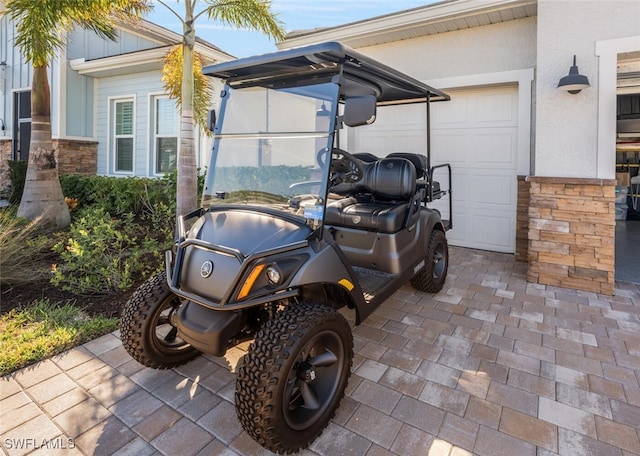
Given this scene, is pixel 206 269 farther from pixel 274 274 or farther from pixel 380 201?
pixel 380 201

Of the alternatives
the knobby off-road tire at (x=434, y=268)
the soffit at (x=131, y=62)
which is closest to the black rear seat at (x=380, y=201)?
the knobby off-road tire at (x=434, y=268)

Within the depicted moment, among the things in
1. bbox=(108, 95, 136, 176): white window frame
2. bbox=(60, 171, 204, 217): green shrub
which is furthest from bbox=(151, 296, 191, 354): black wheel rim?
bbox=(108, 95, 136, 176): white window frame

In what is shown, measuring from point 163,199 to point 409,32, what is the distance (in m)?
4.62

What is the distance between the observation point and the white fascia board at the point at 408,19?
4.54m

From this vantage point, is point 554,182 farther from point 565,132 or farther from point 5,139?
point 5,139

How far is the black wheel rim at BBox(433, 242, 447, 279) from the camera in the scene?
148 inches

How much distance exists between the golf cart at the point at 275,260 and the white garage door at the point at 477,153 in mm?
2788

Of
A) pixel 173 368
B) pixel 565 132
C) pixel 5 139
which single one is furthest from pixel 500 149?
pixel 5 139

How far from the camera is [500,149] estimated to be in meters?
5.06

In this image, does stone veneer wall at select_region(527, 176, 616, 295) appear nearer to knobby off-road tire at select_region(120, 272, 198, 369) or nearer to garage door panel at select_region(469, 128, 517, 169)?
garage door panel at select_region(469, 128, 517, 169)

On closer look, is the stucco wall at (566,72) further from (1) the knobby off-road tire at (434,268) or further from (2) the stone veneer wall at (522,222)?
(1) the knobby off-road tire at (434,268)

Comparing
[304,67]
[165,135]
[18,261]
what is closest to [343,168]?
[304,67]

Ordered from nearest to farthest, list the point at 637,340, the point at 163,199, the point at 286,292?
the point at 286,292
the point at 637,340
the point at 163,199

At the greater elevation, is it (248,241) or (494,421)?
(248,241)
